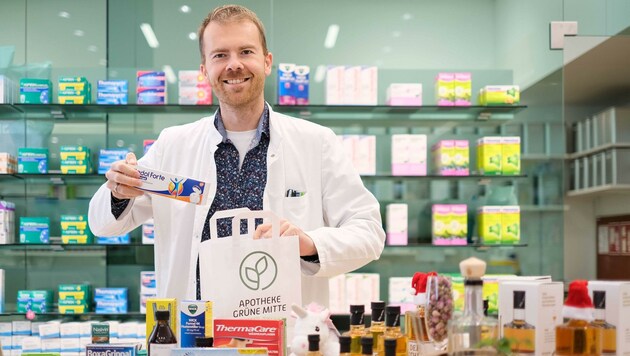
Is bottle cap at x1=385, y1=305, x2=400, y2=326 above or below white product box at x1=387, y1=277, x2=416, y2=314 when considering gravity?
above

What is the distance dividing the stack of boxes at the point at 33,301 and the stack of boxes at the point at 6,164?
876 mm

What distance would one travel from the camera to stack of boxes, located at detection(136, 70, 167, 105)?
216 inches

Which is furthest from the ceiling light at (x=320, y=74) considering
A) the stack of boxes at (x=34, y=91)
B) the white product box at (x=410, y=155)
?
the stack of boxes at (x=34, y=91)

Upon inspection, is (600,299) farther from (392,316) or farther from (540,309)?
(392,316)

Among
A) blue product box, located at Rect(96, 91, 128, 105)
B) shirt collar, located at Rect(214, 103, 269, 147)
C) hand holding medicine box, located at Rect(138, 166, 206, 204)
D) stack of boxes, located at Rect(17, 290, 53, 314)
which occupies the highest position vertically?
blue product box, located at Rect(96, 91, 128, 105)

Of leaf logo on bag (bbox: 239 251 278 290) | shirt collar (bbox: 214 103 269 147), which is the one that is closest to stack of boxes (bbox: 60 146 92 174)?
shirt collar (bbox: 214 103 269 147)

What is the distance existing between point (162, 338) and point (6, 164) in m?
4.14

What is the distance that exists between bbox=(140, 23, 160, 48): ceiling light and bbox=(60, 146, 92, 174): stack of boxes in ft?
3.13

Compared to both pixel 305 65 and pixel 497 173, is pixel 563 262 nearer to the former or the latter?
pixel 497 173

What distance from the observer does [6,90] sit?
548cm

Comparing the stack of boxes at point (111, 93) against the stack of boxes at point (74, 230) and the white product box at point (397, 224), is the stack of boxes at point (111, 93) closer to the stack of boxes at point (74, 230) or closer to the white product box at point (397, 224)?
the stack of boxes at point (74, 230)

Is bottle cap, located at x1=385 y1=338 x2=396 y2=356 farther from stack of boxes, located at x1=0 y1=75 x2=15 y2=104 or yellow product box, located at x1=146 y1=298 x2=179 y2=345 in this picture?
stack of boxes, located at x1=0 y1=75 x2=15 y2=104

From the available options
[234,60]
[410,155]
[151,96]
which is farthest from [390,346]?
[151,96]

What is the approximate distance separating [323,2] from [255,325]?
4447mm
